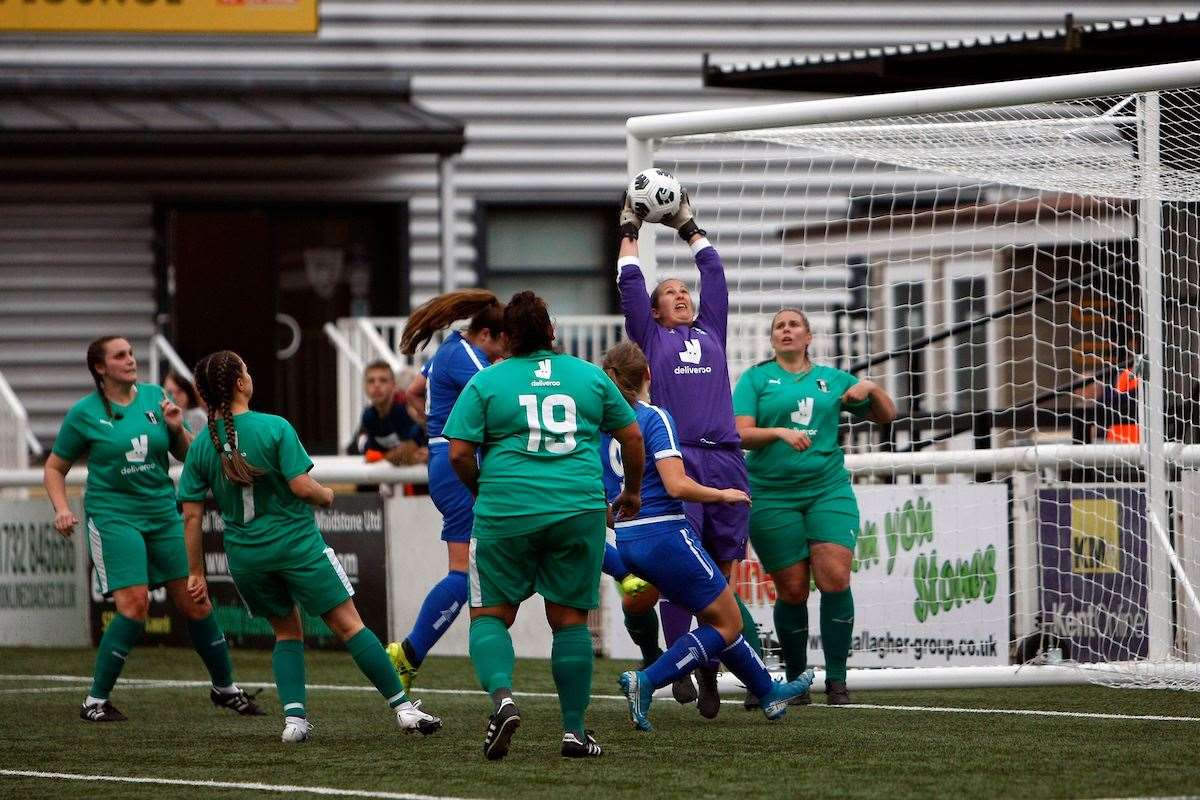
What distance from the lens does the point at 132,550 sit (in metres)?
10.4

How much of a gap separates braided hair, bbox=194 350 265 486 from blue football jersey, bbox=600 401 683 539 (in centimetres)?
167

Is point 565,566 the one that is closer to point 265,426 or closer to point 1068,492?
point 265,426

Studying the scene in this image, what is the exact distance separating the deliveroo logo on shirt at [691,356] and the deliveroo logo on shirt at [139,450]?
301 centimetres

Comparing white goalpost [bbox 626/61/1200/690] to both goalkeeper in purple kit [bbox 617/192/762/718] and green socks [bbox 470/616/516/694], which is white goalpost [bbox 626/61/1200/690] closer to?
goalkeeper in purple kit [bbox 617/192/762/718]

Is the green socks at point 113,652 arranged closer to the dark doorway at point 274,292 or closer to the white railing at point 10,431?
the white railing at point 10,431

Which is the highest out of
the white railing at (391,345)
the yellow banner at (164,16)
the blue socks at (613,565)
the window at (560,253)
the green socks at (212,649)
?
the yellow banner at (164,16)

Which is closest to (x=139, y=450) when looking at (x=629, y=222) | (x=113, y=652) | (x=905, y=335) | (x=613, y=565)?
(x=113, y=652)

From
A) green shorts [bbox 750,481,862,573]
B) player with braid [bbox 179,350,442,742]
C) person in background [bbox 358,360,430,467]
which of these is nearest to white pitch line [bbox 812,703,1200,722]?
green shorts [bbox 750,481,862,573]

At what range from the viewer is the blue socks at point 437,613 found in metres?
9.96

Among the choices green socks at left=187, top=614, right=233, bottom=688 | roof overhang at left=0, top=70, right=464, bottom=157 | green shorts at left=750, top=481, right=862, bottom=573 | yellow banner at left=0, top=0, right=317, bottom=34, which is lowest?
green socks at left=187, top=614, right=233, bottom=688

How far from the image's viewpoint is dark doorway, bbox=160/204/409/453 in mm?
18859

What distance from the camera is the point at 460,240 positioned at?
1950 centimetres

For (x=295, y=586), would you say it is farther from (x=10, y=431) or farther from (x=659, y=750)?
(x=10, y=431)

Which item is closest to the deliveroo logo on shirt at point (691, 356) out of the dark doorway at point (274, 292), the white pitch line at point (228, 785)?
the white pitch line at point (228, 785)
